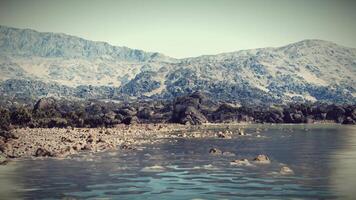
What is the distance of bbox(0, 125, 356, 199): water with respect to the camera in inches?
1750

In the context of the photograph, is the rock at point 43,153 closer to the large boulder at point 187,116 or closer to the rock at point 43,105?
the rock at point 43,105

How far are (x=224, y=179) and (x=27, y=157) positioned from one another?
28680 mm

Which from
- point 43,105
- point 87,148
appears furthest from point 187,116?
point 87,148

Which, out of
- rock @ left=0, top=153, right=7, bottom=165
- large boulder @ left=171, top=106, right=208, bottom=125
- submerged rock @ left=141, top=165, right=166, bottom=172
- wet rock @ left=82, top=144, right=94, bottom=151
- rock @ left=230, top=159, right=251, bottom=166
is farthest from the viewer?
large boulder @ left=171, top=106, right=208, bottom=125

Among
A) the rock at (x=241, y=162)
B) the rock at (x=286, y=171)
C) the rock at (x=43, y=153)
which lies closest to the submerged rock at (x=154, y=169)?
the rock at (x=241, y=162)

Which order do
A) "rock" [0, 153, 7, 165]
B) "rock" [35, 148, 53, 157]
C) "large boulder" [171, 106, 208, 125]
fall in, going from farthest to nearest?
"large boulder" [171, 106, 208, 125] → "rock" [35, 148, 53, 157] → "rock" [0, 153, 7, 165]

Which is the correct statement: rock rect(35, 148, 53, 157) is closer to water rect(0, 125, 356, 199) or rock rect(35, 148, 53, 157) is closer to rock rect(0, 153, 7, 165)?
rock rect(0, 153, 7, 165)

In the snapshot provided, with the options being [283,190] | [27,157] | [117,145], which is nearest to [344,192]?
[283,190]

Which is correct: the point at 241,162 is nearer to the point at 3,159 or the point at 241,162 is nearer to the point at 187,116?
the point at 3,159

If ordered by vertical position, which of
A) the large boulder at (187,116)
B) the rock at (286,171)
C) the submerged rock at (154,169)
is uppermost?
the large boulder at (187,116)

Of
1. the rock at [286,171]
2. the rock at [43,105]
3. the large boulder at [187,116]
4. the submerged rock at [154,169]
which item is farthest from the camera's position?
the large boulder at [187,116]

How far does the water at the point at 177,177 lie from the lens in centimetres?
4444

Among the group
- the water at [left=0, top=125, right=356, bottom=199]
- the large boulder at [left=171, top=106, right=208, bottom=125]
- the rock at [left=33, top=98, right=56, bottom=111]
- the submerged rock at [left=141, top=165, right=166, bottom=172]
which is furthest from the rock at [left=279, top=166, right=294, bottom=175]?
the large boulder at [left=171, top=106, right=208, bottom=125]

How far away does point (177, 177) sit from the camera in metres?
54.0
